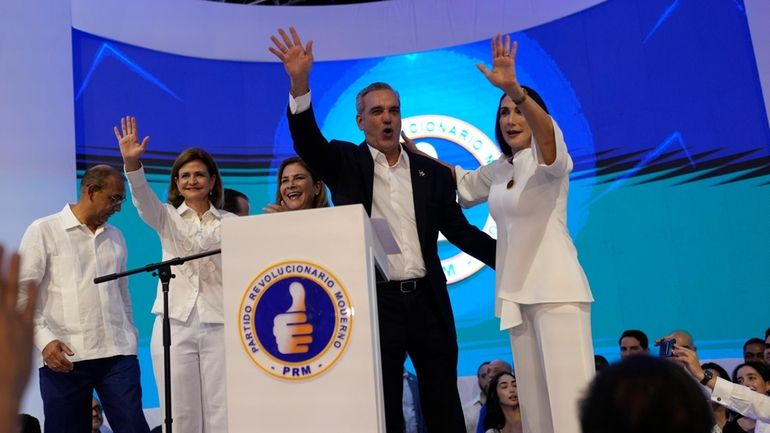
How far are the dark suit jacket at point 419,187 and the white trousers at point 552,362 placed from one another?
375 millimetres

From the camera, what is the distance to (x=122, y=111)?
7.55m

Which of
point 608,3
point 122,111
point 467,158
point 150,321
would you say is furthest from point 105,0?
point 608,3

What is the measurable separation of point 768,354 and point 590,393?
538 cm

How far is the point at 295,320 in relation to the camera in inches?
90.6

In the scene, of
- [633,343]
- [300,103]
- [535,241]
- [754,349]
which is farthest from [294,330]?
[754,349]

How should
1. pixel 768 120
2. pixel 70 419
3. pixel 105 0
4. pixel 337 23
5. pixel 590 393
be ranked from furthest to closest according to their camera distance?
pixel 337 23 → pixel 105 0 → pixel 768 120 → pixel 70 419 → pixel 590 393

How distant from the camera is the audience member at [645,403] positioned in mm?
933

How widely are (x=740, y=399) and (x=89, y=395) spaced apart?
9.13 ft

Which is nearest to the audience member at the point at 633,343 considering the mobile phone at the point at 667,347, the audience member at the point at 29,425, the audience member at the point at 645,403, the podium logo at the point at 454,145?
the podium logo at the point at 454,145

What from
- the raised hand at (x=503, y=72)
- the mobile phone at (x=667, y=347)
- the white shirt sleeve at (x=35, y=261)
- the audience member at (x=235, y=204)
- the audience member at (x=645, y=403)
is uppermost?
the raised hand at (x=503, y=72)

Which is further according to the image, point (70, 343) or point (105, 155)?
point (105, 155)

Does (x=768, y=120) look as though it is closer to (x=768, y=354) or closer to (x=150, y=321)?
(x=768, y=354)

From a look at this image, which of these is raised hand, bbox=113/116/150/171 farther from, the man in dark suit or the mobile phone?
the mobile phone

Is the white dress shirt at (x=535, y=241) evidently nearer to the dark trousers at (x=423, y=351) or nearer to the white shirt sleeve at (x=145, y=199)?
the dark trousers at (x=423, y=351)
